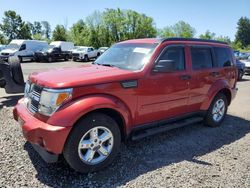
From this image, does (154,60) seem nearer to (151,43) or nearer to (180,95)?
(151,43)

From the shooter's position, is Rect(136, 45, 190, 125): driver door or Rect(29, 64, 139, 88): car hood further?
Rect(136, 45, 190, 125): driver door


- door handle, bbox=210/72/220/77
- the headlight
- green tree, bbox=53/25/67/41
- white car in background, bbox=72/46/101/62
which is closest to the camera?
the headlight

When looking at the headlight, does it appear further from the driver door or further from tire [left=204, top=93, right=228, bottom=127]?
tire [left=204, top=93, right=228, bottom=127]

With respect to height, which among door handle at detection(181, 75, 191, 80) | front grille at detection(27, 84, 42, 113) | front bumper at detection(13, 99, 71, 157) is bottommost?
front bumper at detection(13, 99, 71, 157)

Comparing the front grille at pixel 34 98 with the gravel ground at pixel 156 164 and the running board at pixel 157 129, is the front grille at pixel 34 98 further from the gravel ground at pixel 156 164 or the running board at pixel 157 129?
the running board at pixel 157 129

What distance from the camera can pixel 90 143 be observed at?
3705 millimetres

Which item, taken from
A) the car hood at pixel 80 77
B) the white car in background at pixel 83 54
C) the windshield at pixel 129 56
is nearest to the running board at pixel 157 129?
the car hood at pixel 80 77

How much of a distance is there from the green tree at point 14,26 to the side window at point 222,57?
7015 centimetres

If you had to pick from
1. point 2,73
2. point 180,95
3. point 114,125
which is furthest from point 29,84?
point 2,73

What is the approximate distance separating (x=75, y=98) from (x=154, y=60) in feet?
5.12

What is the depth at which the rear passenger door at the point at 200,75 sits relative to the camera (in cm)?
519

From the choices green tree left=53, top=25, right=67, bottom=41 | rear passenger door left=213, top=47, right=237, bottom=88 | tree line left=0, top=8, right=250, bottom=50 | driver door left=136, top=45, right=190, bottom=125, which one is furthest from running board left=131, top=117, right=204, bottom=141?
green tree left=53, top=25, right=67, bottom=41

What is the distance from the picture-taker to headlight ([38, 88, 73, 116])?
3457 mm

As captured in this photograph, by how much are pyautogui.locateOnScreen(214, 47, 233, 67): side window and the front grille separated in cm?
387
